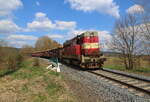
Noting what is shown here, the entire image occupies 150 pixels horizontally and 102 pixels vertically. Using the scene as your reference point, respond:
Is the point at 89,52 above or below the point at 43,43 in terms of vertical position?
below

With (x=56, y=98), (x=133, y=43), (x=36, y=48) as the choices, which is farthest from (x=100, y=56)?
(x=36, y=48)

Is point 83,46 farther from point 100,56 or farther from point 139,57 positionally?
point 139,57

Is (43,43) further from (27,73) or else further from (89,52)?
(27,73)

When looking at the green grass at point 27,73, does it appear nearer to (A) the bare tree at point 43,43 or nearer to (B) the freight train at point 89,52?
(B) the freight train at point 89,52

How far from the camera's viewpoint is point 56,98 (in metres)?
6.93

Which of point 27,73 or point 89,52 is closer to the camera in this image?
point 27,73

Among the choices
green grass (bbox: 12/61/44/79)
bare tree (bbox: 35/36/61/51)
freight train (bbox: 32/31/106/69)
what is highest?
bare tree (bbox: 35/36/61/51)

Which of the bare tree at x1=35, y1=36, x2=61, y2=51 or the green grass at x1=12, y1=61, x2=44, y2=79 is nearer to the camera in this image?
the green grass at x1=12, y1=61, x2=44, y2=79

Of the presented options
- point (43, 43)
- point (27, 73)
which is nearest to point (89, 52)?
point (27, 73)

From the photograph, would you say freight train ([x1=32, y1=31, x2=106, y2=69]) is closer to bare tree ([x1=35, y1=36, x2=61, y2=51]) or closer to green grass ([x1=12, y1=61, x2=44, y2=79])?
green grass ([x1=12, y1=61, x2=44, y2=79])

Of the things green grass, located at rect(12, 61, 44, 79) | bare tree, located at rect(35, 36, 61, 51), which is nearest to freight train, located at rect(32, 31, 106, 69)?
green grass, located at rect(12, 61, 44, 79)

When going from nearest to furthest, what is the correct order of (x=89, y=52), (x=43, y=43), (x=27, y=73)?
(x=27, y=73) < (x=89, y=52) < (x=43, y=43)

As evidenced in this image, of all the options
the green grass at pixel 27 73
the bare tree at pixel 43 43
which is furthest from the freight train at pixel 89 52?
→ the bare tree at pixel 43 43

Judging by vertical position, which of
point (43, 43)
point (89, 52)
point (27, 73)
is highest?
point (43, 43)
